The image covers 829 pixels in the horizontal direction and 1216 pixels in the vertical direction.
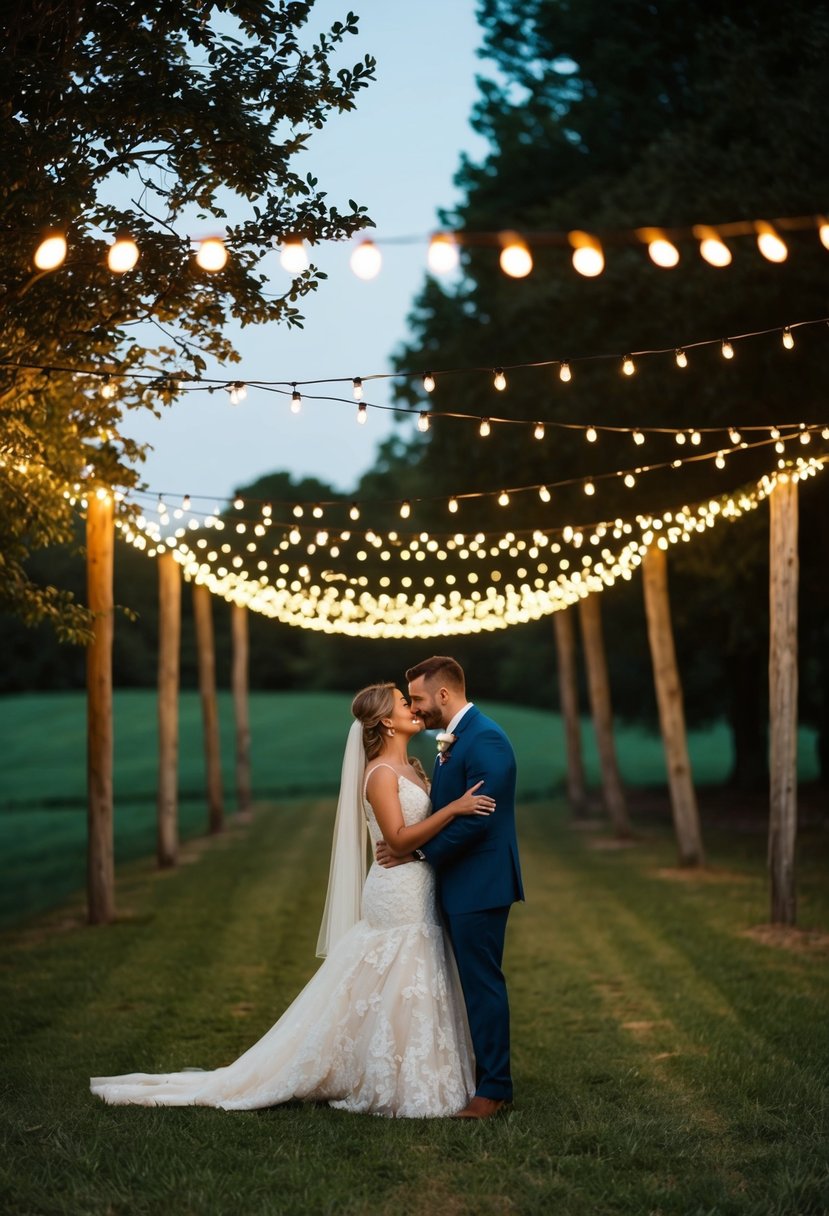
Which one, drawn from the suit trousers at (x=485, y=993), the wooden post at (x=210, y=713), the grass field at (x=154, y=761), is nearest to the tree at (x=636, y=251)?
the wooden post at (x=210, y=713)

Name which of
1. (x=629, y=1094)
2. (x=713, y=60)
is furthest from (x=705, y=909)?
(x=713, y=60)

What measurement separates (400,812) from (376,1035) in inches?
37.5

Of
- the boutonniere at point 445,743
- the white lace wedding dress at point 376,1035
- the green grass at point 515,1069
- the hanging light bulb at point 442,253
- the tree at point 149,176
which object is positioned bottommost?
the green grass at point 515,1069

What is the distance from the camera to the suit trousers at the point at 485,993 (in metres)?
5.27

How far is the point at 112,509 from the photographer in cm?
1106

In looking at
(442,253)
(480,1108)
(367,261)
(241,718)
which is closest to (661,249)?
(442,253)

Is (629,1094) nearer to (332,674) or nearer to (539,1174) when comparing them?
(539,1174)

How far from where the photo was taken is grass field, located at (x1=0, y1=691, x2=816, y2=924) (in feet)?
73.4

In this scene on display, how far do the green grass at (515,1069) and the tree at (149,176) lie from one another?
3.22 m

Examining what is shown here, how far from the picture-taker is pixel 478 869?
214 inches

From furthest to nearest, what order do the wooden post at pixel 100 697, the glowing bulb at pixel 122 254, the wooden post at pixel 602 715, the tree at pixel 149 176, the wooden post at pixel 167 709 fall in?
the wooden post at pixel 602 715 → the wooden post at pixel 167 709 → the wooden post at pixel 100 697 → the tree at pixel 149 176 → the glowing bulb at pixel 122 254

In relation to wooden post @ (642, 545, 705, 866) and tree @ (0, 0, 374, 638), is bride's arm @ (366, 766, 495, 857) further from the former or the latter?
wooden post @ (642, 545, 705, 866)

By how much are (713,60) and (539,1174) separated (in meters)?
14.6

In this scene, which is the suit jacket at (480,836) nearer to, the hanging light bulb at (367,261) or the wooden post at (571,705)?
the hanging light bulb at (367,261)
